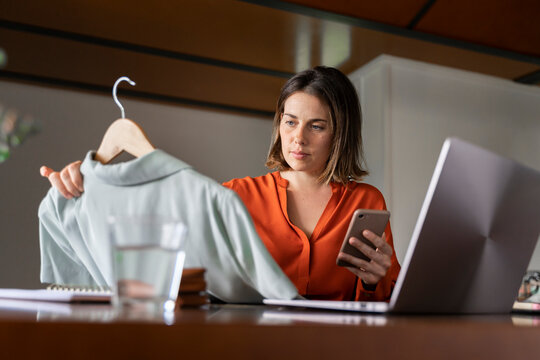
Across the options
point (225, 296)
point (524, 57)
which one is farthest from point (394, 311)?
point (524, 57)

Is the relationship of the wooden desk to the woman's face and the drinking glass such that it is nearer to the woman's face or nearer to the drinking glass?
the drinking glass

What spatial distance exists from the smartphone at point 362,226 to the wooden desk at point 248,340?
1.89 feet

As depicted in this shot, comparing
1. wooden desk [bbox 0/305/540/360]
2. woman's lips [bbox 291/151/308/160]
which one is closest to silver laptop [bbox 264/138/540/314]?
wooden desk [bbox 0/305/540/360]

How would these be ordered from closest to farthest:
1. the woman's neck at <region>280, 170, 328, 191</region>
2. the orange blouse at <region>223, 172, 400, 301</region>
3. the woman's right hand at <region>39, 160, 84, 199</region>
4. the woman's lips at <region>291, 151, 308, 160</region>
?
the woman's right hand at <region>39, 160, 84, 199</region> < the orange blouse at <region>223, 172, 400, 301</region> < the woman's lips at <region>291, 151, 308, 160</region> < the woman's neck at <region>280, 170, 328, 191</region>

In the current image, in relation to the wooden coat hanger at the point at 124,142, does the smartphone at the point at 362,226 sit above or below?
below

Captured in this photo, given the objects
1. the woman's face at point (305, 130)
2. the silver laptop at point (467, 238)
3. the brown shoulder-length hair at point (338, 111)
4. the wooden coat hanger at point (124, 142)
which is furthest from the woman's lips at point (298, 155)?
the silver laptop at point (467, 238)

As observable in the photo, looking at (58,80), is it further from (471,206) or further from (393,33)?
(471,206)

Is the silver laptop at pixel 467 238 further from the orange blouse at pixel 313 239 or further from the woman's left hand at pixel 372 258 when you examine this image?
the orange blouse at pixel 313 239

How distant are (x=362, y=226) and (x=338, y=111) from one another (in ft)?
2.17

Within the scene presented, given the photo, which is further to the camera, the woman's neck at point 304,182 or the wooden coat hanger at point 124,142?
the woman's neck at point 304,182

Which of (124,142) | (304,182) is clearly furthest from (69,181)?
(304,182)

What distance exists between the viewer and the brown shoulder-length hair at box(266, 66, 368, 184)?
5.40 feet

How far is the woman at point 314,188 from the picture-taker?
4.95 feet

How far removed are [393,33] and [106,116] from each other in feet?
6.12
